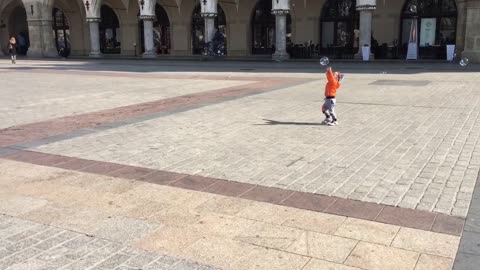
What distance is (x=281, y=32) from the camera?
28562mm

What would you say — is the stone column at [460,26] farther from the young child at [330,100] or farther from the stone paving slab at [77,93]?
the young child at [330,100]

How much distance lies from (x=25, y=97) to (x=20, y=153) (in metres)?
7.34

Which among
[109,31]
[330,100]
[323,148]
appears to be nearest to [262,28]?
[109,31]

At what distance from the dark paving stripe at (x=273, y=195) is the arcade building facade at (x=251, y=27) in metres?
22.1

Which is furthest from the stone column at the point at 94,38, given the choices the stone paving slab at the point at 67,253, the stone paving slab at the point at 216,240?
the stone paving slab at the point at 67,253

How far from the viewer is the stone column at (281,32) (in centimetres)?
2830

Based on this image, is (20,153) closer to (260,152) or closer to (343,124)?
(260,152)

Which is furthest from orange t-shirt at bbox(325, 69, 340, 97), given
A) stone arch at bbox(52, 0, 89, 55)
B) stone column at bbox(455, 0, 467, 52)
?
stone arch at bbox(52, 0, 89, 55)

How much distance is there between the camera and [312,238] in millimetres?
4082

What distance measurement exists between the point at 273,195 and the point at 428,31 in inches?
1030

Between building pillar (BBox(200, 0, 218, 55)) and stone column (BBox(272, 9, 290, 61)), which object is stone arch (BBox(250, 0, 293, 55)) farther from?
stone column (BBox(272, 9, 290, 61))

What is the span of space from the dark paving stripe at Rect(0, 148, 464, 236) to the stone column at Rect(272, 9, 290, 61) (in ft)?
75.7

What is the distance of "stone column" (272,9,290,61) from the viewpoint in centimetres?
2830

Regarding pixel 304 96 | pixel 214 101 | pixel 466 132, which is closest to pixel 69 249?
pixel 466 132
